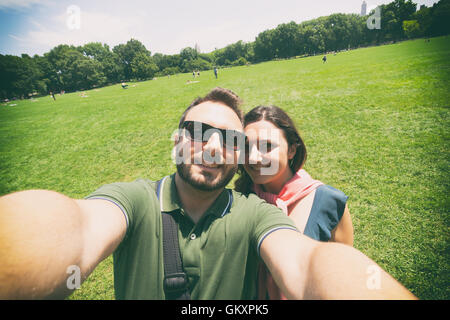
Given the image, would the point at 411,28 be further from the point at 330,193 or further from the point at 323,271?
the point at 323,271

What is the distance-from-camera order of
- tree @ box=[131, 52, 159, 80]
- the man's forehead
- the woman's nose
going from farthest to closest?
tree @ box=[131, 52, 159, 80] < the woman's nose < the man's forehead

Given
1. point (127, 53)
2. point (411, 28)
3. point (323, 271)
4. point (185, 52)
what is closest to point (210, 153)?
point (323, 271)

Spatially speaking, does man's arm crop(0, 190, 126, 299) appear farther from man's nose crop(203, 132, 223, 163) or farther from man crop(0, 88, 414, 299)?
man's nose crop(203, 132, 223, 163)

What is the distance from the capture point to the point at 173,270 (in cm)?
147

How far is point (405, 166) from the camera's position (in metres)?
5.23

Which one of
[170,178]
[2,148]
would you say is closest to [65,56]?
[2,148]

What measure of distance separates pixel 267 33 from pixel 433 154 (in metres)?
96.2

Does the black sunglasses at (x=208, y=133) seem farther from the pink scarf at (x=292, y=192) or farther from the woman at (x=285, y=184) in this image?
the pink scarf at (x=292, y=192)

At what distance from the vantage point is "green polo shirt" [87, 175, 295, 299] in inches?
58.1

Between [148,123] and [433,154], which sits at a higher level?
[148,123]

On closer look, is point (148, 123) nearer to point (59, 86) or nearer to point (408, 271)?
point (408, 271)

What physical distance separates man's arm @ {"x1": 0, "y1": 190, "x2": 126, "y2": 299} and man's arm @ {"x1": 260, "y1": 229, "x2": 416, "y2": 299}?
123cm

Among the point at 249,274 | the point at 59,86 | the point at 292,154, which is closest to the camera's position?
the point at 249,274

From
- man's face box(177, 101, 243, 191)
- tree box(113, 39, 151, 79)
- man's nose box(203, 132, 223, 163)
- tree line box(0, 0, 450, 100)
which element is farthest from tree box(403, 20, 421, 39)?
tree box(113, 39, 151, 79)
